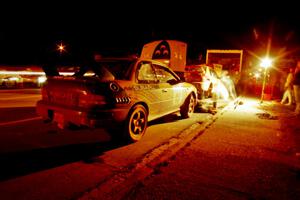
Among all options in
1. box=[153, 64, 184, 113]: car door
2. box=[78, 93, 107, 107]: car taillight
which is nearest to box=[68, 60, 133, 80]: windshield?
box=[78, 93, 107, 107]: car taillight

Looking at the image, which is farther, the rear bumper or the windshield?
the windshield

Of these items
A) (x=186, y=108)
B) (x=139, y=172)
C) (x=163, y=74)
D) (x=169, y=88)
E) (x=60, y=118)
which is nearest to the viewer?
(x=139, y=172)

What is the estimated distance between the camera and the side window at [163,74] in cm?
630

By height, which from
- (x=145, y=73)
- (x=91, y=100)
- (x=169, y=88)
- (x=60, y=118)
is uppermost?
(x=145, y=73)

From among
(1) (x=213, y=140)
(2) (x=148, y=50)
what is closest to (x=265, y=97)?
(2) (x=148, y=50)

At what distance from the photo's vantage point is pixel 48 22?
3941cm

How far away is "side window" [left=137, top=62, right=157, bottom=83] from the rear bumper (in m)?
0.93

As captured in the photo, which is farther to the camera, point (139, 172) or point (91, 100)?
point (91, 100)

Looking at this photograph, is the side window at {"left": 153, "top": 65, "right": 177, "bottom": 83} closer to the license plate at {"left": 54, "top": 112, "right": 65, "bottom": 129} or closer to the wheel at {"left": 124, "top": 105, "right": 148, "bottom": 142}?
the wheel at {"left": 124, "top": 105, "right": 148, "bottom": 142}

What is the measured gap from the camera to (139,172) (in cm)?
380

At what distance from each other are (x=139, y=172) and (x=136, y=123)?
1673mm

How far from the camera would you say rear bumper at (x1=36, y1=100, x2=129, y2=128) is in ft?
14.4

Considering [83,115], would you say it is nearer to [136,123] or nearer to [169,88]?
[136,123]

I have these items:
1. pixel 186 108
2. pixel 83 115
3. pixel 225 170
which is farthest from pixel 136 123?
pixel 186 108
